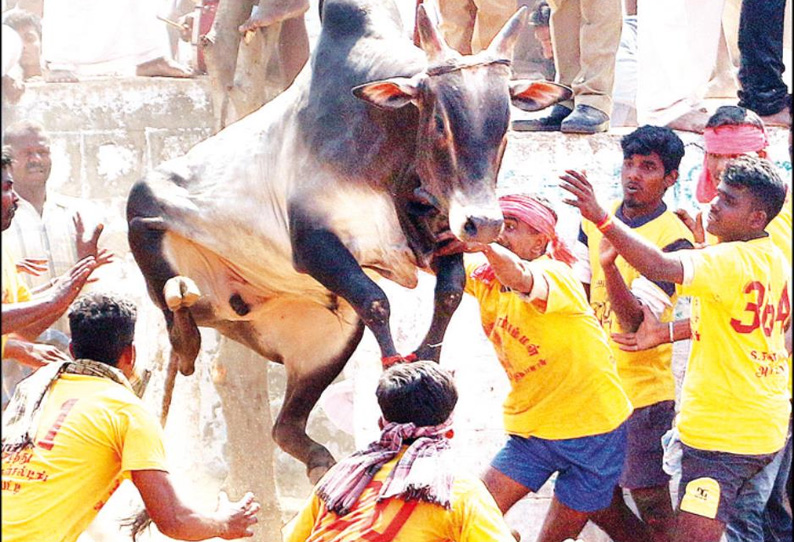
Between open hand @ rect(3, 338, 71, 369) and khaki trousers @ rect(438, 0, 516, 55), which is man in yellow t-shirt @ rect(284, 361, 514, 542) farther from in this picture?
khaki trousers @ rect(438, 0, 516, 55)

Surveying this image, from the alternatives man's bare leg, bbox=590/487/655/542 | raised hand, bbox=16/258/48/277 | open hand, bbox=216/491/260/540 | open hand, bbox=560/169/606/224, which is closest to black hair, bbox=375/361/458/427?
open hand, bbox=216/491/260/540

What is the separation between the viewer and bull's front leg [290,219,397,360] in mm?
5406

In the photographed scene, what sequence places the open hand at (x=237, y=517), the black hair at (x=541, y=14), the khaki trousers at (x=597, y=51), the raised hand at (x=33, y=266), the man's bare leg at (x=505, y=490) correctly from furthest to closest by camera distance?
the black hair at (x=541, y=14)
the khaki trousers at (x=597, y=51)
the raised hand at (x=33, y=266)
the man's bare leg at (x=505, y=490)
the open hand at (x=237, y=517)

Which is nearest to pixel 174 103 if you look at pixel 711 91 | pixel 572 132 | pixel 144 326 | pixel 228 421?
pixel 144 326

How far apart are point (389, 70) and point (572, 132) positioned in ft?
6.96

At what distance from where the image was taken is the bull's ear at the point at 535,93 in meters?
5.34

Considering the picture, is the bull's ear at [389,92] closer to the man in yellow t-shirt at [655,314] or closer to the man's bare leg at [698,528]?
the man in yellow t-shirt at [655,314]

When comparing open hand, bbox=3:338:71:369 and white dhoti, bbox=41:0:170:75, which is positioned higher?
open hand, bbox=3:338:71:369

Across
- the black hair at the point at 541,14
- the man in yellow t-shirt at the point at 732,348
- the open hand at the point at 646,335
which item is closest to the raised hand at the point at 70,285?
the man in yellow t-shirt at the point at 732,348

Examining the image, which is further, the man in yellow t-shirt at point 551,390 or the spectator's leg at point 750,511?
the man in yellow t-shirt at point 551,390

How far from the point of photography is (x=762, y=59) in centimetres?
734

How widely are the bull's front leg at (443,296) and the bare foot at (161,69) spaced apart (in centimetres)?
406

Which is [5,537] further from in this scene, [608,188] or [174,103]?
[174,103]

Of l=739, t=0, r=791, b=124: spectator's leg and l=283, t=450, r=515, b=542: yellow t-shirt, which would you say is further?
l=739, t=0, r=791, b=124: spectator's leg
